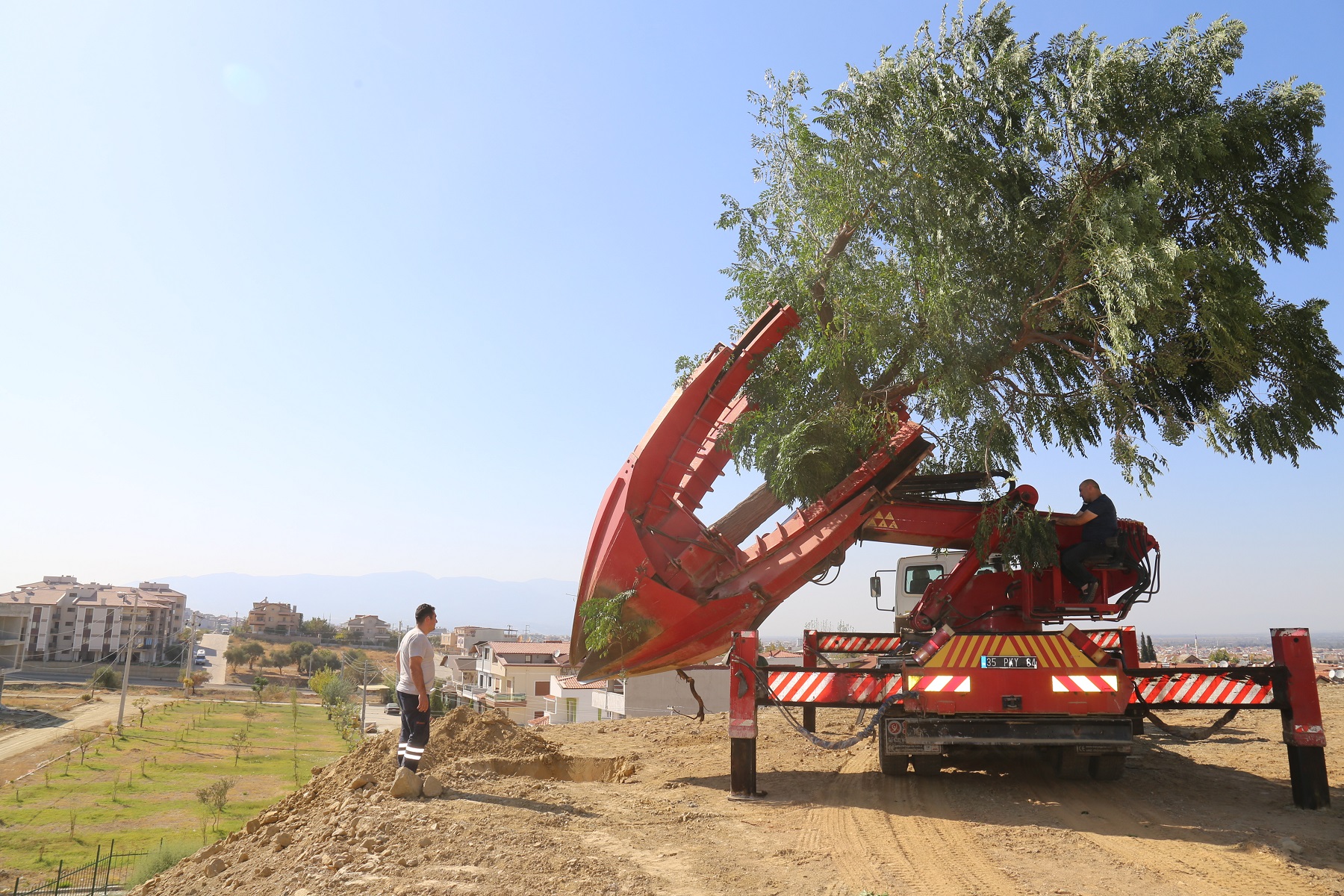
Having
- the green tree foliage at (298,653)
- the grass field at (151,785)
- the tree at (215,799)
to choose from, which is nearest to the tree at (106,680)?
the grass field at (151,785)

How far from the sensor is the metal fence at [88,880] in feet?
69.7

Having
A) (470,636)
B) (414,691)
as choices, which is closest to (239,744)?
(414,691)

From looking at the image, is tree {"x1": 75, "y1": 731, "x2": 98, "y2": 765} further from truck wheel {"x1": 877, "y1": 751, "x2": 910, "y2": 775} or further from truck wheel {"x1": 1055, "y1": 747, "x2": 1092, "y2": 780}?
truck wheel {"x1": 1055, "y1": 747, "x2": 1092, "y2": 780}

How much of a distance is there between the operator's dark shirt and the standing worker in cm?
600

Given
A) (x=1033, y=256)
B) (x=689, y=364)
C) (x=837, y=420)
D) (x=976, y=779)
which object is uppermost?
(x=1033, y=256)

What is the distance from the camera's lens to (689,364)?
365 inches

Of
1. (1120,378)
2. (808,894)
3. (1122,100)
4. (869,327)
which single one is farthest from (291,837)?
(1122,100)

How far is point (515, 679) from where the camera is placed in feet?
203

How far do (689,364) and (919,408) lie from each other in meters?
2.53

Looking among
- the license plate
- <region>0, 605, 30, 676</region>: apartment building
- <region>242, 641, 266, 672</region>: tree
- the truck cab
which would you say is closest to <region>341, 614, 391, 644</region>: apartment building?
<region>242, 641, 266, 672</region>: tree

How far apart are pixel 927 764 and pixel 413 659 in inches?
182

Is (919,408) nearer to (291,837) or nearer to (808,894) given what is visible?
(808,894)

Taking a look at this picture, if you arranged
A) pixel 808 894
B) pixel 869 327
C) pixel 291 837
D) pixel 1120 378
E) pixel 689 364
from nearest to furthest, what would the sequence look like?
pixel 808 894, pixel 291 837, pixel 1120 378, pixel 869 327, pixel 689 364

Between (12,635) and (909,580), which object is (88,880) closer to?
(909,580)
